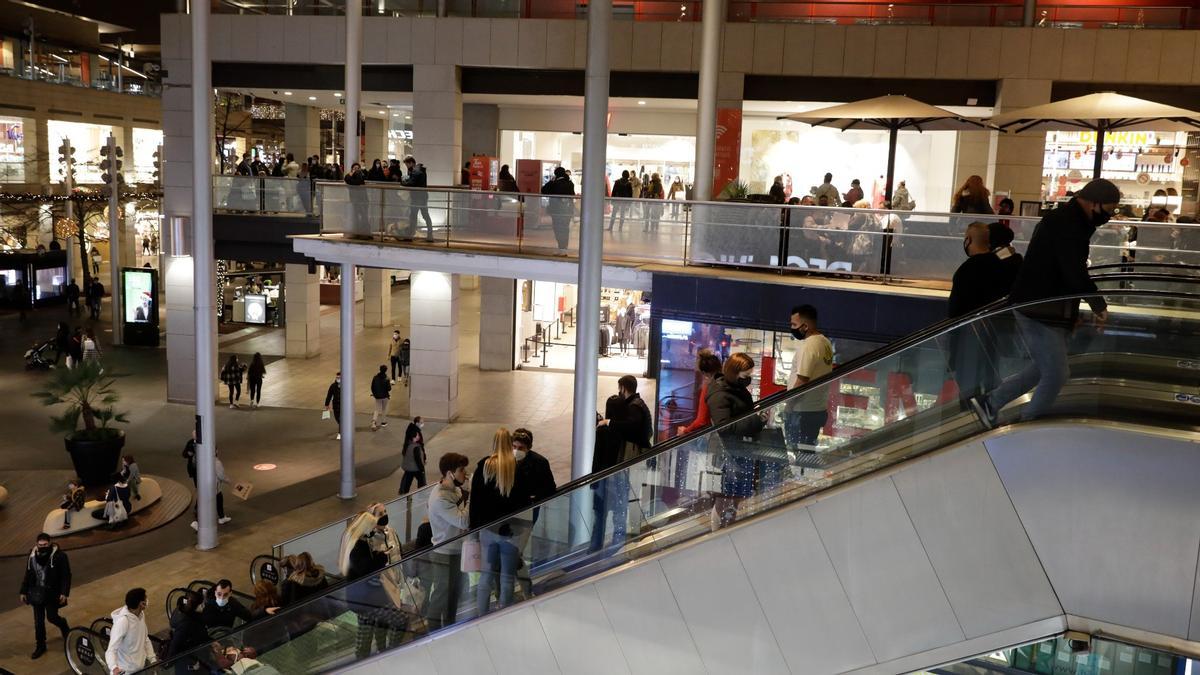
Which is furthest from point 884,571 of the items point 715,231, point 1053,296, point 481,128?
point 481,128

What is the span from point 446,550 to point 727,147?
1485 centimetres

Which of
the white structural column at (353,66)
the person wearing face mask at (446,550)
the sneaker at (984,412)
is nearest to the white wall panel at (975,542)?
the sneaker at (984,412)

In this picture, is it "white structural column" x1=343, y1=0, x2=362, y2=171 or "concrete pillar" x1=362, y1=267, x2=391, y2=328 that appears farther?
"concrete pillar" x1=362, y1=267, x2=391, y2=328

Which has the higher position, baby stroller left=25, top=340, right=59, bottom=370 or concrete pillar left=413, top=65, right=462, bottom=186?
concrete pillar left=413, top=65, right=462, bottom=186

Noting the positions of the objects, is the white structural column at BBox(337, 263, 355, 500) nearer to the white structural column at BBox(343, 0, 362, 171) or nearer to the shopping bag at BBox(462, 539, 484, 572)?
the white structural column at BBox(343, 0, 362, 171)

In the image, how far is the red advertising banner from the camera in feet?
69.9

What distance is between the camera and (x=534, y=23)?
22422 millimetres

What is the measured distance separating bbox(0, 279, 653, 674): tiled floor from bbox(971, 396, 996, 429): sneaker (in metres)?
10.6

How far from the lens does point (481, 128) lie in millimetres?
27688

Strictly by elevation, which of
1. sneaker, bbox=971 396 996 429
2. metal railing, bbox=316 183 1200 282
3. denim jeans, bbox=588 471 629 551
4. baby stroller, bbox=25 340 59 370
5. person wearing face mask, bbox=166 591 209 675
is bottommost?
baby stroller, bbox=25 340 59 370

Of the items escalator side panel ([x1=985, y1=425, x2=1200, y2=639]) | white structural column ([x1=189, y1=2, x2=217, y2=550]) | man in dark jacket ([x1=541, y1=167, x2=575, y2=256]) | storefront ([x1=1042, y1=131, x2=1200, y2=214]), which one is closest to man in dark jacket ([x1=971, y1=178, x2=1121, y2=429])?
escalator side panel ([x1=985, y1=425, x2=1200, y2=639])

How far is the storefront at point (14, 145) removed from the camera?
132 ft

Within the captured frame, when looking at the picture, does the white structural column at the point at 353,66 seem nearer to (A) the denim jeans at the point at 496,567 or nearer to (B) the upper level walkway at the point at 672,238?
(B) the upper level walkway at the point at 672,238

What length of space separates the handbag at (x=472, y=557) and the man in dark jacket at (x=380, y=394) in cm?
1412
